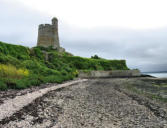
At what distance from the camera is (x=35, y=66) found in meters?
18.8

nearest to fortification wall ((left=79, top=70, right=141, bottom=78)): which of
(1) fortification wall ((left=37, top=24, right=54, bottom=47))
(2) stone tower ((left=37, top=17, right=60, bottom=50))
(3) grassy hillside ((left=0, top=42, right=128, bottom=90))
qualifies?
(3) grassy hillside ((left=0, top=42, right=128, bottom=90))

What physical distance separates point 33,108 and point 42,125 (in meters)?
1.64

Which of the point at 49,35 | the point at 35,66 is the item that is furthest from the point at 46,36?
the point at 35,66

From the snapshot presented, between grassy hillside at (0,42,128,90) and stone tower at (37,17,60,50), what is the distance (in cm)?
417

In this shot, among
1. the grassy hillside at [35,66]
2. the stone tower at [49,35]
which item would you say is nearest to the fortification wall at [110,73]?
the grassy hillside at [35,66]

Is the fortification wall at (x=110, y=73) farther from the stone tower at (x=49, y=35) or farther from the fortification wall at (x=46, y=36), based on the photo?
the fortification wall at (x=46, y=36)

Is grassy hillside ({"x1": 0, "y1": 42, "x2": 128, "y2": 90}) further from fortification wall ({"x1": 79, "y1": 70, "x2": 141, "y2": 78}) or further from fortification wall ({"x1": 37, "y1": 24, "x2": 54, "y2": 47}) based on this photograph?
fortification wall ({"x1": 37, "y1": 24, "x2": 54, "y2": 47})

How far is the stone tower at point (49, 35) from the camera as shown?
48.1m

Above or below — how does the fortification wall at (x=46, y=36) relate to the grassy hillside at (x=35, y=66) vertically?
above

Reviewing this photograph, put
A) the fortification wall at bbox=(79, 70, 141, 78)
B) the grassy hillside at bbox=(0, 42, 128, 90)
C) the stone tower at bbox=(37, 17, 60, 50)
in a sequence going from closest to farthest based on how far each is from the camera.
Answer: the grassy hillside at bbox=(0, 42, 128, 90) < the fortification wall at bbox=(79, 70, 141, 78) < the stone tower at bbox=(37, 17, 60, 50)

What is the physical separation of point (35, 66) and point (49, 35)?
3212 cm

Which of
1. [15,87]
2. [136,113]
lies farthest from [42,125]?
[15,87]

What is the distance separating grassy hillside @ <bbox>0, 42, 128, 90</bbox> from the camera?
11.2m

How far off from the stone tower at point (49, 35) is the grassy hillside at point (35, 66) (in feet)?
13.7
